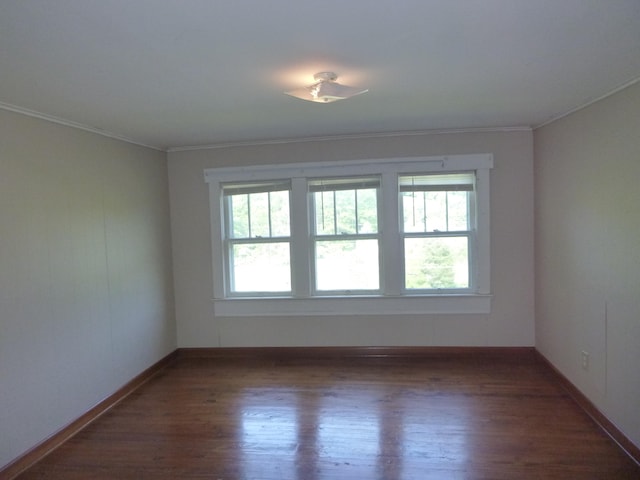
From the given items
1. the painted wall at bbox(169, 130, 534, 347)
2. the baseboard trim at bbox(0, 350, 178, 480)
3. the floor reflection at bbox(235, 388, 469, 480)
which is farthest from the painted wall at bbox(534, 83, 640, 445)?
the baseboard trim at bbox(0, 350, 178, 480)

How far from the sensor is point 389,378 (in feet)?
12.1

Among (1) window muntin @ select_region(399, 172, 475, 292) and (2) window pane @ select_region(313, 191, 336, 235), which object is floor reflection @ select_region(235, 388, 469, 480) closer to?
(1) window muntin @ select_region(399, 172, 475, 292)

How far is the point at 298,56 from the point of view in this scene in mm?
1952

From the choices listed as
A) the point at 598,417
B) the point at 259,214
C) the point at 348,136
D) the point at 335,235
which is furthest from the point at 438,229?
the point at 598,417

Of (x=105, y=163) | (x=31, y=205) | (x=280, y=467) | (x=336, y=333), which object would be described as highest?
(x=105, y=163)

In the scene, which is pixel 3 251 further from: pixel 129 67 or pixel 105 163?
pixel 129 67

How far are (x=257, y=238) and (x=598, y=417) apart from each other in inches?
129

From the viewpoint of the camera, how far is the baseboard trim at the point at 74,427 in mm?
2459

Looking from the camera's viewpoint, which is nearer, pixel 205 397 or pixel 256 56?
pixel 256 56

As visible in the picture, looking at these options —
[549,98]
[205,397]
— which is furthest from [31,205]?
[549,98]

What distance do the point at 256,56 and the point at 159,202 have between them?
2.67m

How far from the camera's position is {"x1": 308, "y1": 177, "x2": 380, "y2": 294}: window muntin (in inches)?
163

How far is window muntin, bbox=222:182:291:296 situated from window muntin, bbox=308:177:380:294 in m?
0.32

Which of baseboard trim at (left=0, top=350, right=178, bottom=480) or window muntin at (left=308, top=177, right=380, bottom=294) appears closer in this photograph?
baseboard trim at (left=0, top=350, right=178, bottom=480)
